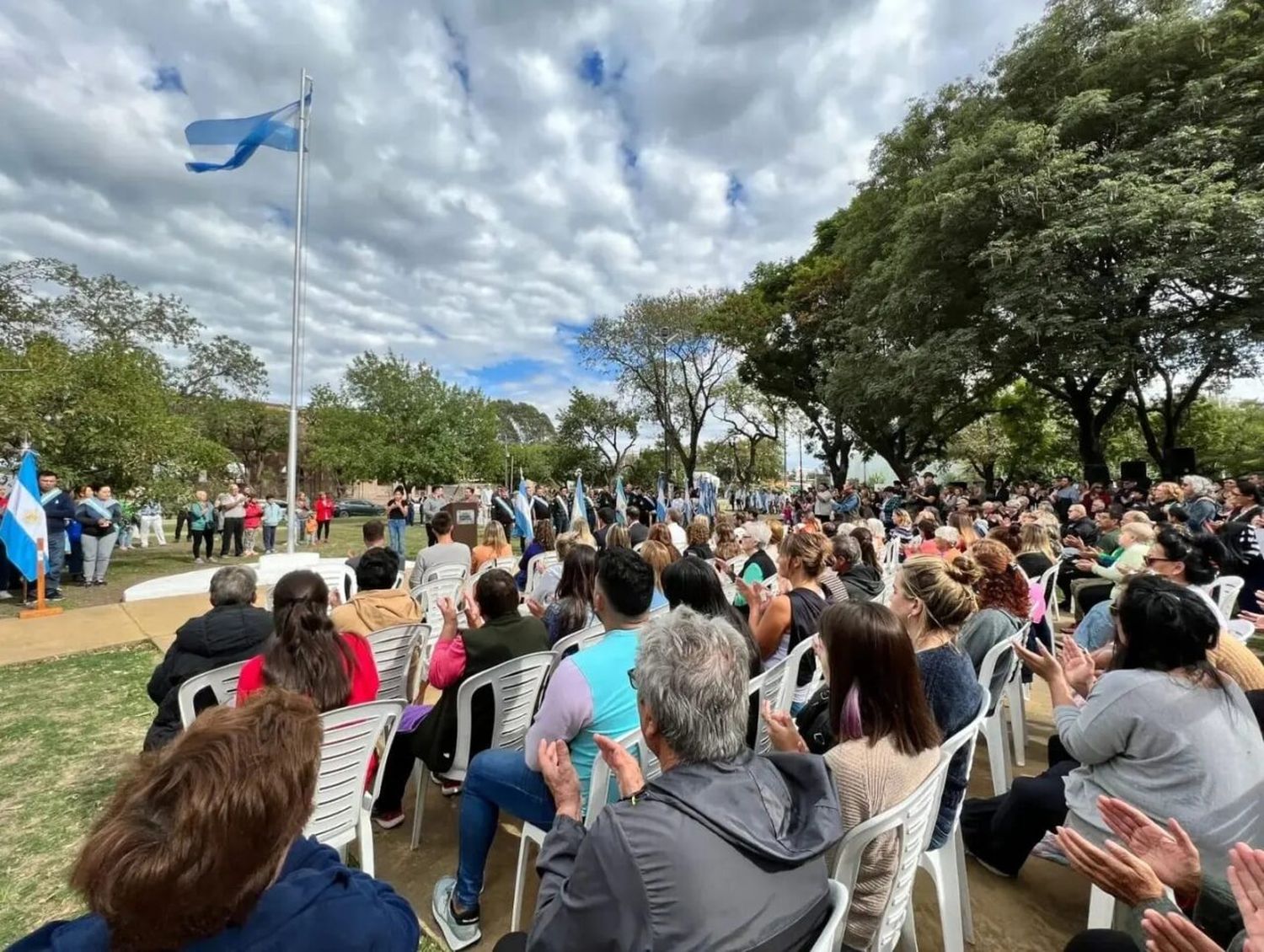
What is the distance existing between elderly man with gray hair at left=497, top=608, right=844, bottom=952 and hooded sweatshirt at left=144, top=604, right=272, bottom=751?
2.03 m

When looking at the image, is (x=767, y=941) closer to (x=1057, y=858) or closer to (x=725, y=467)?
(x=1057, y=858)

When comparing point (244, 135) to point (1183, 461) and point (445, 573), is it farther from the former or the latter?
point (1183, 461)

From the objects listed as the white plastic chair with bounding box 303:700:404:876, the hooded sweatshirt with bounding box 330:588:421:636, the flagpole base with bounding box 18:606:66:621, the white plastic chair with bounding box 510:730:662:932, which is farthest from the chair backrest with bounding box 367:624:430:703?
the flagpole base with bounding box 18:606:66:621

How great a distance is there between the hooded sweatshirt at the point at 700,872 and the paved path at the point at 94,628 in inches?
253

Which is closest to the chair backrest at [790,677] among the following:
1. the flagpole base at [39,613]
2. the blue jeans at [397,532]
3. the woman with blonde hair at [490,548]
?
the woman with blonde hair at [490,548]

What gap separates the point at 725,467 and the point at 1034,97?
35.3m

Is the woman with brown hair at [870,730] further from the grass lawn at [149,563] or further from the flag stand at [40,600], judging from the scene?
the grass lawn at [149,563]

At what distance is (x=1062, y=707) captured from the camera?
2.16m

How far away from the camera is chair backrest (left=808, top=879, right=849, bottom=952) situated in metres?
1.14

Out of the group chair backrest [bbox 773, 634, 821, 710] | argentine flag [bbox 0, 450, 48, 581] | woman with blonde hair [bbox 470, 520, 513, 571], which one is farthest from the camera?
argentine flag [bbox 0, 450, 48, 581]

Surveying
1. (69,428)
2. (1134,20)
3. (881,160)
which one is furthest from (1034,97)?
(69,428)

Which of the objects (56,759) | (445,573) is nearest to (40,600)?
(56,759)

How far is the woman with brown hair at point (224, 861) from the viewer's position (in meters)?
0.86

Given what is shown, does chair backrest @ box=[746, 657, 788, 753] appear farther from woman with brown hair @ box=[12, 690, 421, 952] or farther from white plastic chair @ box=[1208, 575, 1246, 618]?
white plastic chair @ box=[1208, 575, 1246, 618]
